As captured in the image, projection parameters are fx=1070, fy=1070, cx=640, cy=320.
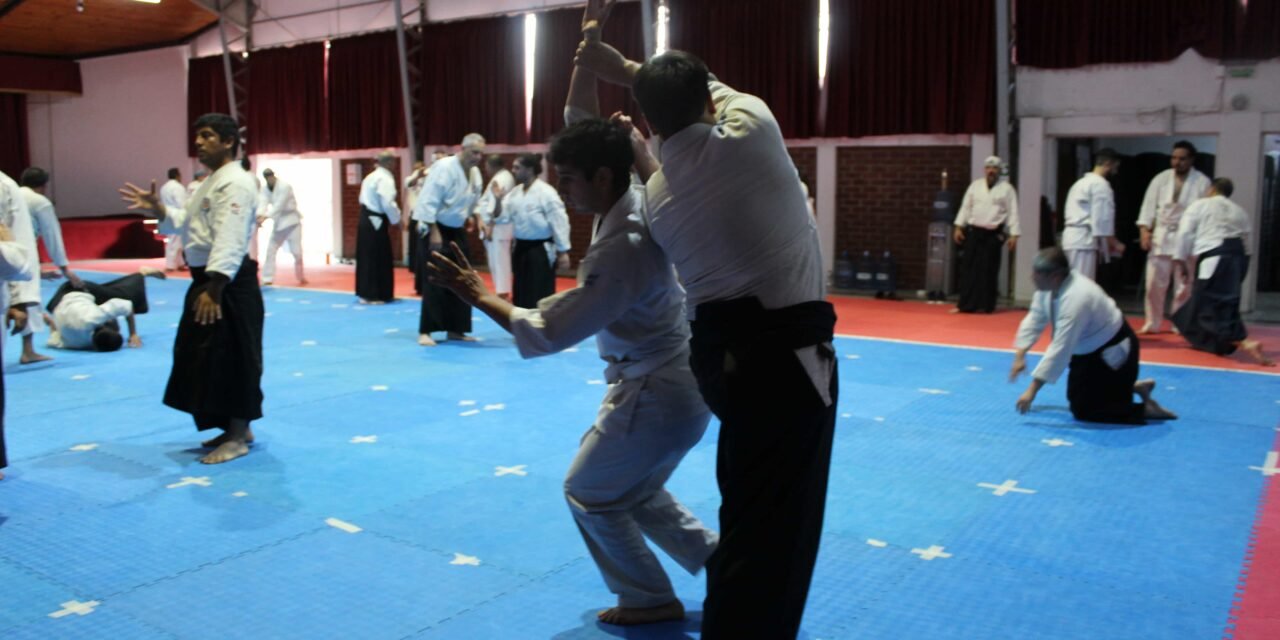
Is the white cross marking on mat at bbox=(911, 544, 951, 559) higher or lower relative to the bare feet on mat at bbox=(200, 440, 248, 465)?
lower

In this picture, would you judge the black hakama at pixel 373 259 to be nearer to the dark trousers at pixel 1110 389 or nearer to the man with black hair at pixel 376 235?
the man with black hair at pixel 376 235

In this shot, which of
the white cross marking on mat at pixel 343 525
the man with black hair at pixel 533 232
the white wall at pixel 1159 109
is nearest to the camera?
the white cross marking on mat at pixel 343 525

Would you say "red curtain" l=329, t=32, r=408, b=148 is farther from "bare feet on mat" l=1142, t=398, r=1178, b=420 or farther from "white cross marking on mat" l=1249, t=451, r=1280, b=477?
"white cross marking on mat" l=1249, t=451, r=1280, b=477

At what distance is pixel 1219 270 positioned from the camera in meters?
8.46

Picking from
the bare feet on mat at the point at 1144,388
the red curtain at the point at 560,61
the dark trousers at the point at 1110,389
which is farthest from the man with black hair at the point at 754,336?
the red curtain at the point at 560,61

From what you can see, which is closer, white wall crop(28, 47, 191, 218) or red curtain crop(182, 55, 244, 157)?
red curtain crop(182, 55, 244, 157)

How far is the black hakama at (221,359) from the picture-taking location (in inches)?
206

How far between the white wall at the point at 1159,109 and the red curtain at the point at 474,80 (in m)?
7.51

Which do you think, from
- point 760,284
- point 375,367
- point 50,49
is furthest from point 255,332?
point 50,49

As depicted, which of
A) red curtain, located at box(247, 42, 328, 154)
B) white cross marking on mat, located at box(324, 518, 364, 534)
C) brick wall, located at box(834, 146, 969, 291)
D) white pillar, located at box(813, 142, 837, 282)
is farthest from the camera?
red curtain, located at box(247, 42, 328, 154)

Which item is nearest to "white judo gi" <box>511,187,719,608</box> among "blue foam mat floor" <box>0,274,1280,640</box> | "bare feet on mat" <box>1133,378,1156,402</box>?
"blue foam mat floor" <box>0,274,1280,640</box>

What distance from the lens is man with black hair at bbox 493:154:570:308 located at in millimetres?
9336

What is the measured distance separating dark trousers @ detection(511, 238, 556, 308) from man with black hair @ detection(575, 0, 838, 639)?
707 centimetres

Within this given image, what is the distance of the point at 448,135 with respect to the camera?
17.0 metres
